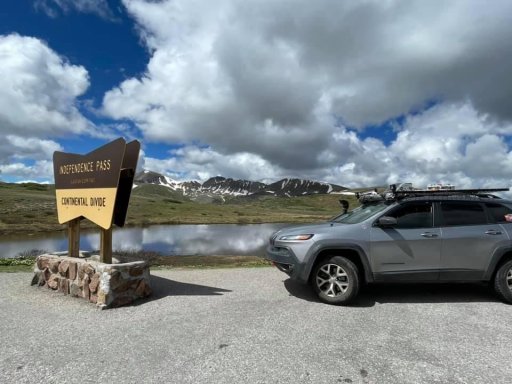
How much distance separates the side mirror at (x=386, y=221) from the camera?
21.2 ft

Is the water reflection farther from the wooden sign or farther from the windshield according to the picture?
the wooden sign

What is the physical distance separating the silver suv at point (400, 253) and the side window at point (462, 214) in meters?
0.02

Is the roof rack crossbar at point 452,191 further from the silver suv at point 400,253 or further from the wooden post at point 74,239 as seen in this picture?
the wooden post at point 74,239

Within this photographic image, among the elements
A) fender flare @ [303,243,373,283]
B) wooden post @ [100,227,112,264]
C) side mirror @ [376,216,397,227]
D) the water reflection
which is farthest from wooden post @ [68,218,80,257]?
the water reflection

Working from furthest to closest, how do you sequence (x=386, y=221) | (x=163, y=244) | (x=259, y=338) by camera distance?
1. (x=163, y=244)
2. (x=386, y=221)
3. (x=259, y=338)

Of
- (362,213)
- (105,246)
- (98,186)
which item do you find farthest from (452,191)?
(98,186)

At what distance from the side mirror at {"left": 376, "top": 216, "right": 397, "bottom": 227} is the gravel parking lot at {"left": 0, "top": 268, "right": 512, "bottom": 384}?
4.56ft

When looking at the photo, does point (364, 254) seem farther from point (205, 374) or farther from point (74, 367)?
point (74, 367)

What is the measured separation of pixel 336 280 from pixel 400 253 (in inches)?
48.2

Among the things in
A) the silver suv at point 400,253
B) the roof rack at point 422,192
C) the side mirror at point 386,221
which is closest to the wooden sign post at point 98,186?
the silver suv at point 400,253

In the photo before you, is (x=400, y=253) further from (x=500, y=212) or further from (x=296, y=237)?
(x=500, y=212)

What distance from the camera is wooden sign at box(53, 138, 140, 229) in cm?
711

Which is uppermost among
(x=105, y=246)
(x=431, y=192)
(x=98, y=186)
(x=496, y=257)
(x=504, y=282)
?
(x=98, y=186)

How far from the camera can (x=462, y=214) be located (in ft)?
22.7
